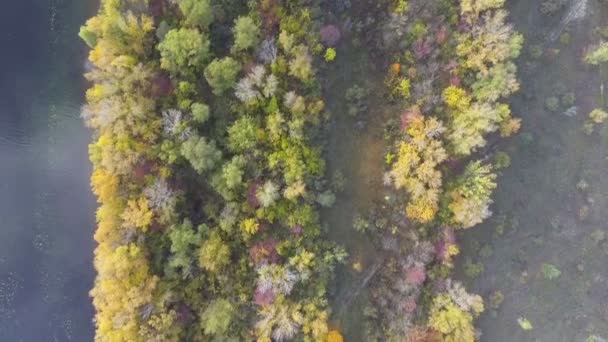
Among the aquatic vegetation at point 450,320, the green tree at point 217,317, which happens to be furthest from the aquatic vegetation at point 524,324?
the green tree at point 217,317

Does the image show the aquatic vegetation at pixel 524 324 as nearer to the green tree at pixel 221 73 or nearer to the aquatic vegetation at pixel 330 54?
the aquatic vegetation at pixel 330 54

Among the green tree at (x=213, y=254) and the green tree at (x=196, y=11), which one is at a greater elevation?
the green tree at (x=196, y=11)

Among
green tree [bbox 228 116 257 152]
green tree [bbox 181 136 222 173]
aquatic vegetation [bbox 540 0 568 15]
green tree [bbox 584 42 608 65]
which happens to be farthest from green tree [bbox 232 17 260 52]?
green tree [bbox 584 42 608 65]

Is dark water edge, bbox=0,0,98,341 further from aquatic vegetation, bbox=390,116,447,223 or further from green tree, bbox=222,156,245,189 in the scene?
aquatic vegetation, bbox=390,116,447,223

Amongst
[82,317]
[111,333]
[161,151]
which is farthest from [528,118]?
[82,317]

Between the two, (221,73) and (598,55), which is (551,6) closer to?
(598,55)

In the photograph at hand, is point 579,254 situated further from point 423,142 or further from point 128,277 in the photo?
point 128,277
